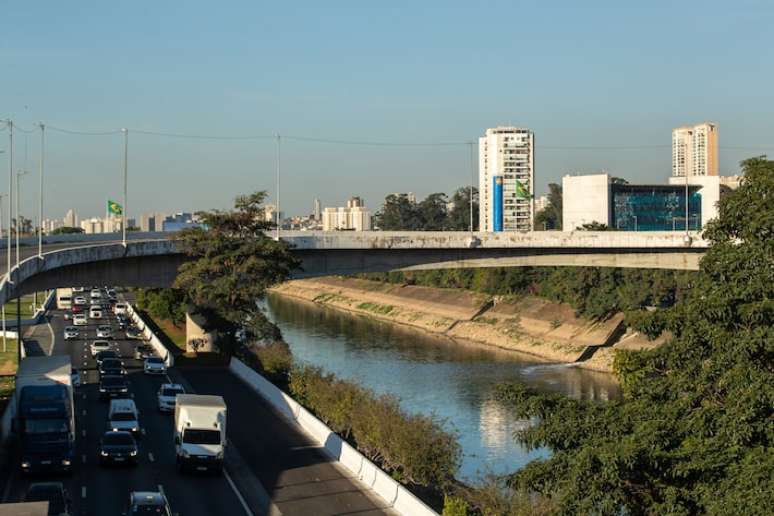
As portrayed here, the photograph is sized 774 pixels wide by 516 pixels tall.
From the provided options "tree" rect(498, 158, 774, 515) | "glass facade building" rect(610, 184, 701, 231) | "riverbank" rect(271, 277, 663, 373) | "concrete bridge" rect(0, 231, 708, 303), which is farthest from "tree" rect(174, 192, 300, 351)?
"glass facade building" rect(610, 184, 701, 231)

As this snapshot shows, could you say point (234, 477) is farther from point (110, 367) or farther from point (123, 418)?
point (110, 367)

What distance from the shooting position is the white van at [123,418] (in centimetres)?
4206

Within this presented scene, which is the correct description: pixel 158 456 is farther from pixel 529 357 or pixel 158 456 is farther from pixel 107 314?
pixel 107 314

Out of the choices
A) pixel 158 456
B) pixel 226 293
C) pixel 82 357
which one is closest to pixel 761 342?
pixel 158 456

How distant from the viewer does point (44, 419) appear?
36.4 meters

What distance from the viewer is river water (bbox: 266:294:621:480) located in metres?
53.8

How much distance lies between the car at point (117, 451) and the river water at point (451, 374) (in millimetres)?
13773

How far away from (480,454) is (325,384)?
7955 mm

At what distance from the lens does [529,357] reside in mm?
93188

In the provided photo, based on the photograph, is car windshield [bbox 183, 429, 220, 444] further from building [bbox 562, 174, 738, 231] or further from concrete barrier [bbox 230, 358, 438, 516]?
building [bbox 562, 174, 738, 231]

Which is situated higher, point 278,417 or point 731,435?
Answer: point 731,435

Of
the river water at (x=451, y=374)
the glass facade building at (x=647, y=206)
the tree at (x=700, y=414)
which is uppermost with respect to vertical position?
the glass facade building at (x=647, y=206)

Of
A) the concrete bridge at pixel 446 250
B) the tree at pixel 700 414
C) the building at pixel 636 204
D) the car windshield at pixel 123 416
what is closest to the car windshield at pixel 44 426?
the car windshield at pixel 123 416

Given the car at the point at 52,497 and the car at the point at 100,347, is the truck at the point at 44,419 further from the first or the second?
the car at the point at 100,347
